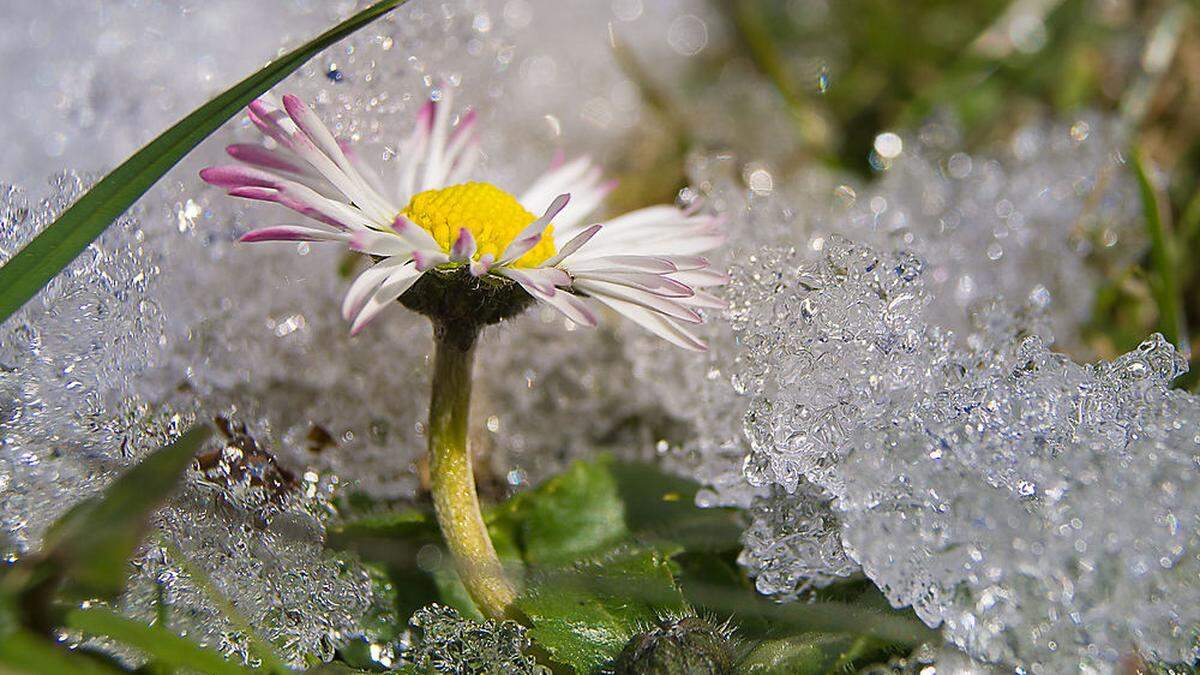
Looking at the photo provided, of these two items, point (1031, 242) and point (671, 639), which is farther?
point (1031, 242)

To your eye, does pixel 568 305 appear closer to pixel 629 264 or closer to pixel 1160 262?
pixel 629 264

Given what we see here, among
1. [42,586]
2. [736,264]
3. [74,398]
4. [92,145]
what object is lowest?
[736,264]

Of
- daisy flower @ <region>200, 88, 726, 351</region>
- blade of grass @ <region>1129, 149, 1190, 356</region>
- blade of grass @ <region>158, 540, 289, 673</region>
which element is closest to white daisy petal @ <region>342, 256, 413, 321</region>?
daisy flower @ <region>200, 88, 726, 351</region>

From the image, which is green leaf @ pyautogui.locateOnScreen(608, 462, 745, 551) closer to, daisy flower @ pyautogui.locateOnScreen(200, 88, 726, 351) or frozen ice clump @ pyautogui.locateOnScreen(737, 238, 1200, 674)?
frozen ice clump @ pyautogui.locateOnScreen(737, 238, 1200, 674)

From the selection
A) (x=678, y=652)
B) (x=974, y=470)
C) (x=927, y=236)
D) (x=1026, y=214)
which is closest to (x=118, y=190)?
(x=678, y=652)

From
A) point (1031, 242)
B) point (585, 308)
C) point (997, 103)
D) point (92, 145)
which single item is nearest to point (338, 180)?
point (585, 308)

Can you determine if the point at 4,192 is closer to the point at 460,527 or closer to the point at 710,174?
the point at 460,527
